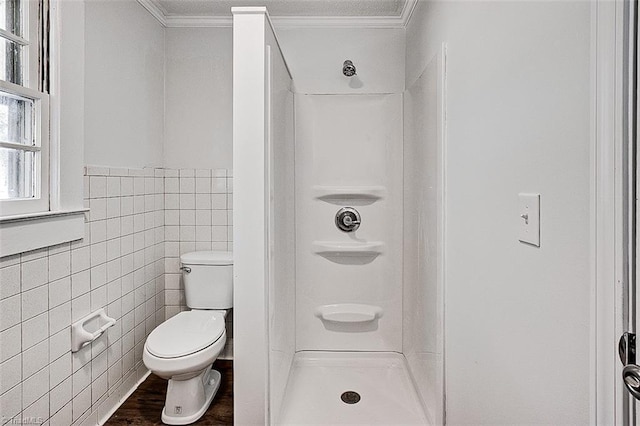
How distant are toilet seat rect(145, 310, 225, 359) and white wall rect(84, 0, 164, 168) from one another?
93 cm

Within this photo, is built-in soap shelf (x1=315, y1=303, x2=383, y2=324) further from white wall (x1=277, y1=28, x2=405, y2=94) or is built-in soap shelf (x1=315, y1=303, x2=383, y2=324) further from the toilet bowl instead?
white wall (x1=277, y1=28, x2=405, y2=94)

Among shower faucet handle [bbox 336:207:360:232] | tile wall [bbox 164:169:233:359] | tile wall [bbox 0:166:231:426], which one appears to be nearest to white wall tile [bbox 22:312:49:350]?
tile wall [bbox 0:166:231:426]

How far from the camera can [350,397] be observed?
96.4 inches

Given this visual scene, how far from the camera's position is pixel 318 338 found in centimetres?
296

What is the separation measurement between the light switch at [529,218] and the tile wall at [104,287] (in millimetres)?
1692

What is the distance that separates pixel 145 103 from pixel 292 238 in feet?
4.10

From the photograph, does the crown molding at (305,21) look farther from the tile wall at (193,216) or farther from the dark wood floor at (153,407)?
the dark wood floor at (153,407)

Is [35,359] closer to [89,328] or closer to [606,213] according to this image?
[89,328]

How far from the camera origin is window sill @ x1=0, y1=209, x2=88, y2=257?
5.00ft

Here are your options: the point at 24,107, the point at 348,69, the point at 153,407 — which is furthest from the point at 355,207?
the point at 24,107

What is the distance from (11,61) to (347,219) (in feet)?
6.39

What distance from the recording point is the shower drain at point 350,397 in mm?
2402

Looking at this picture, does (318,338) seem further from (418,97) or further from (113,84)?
(113,84)

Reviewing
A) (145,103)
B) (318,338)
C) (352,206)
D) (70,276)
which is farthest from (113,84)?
(318,338)
